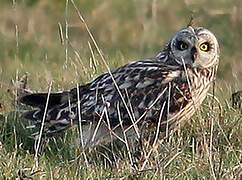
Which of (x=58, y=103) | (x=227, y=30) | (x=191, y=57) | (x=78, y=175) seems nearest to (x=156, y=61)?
(x=191, y=57)

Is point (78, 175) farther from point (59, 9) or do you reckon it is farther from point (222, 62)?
point (59, 9)

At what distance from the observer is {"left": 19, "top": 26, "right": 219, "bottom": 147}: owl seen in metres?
6.75

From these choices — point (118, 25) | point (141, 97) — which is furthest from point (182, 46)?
point (118, 25)

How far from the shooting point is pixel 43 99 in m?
6.85

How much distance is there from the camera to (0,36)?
13.0 metres

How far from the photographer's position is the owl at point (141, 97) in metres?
6.75

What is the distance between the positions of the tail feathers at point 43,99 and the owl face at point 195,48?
2.94 feet

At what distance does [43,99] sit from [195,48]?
47.0 inches

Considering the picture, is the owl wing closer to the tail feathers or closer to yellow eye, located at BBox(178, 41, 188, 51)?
the tail feathers

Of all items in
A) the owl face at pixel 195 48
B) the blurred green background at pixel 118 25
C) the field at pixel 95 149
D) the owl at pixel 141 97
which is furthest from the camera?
the blurred green background at pixel 118 25

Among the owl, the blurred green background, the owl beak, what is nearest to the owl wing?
the owl

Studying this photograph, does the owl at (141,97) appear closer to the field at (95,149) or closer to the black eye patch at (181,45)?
the black eye patch at (181,45)

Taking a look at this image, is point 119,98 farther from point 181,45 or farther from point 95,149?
point 181,45

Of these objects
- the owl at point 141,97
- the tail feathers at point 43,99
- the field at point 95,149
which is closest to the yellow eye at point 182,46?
the owl at point 141,97
